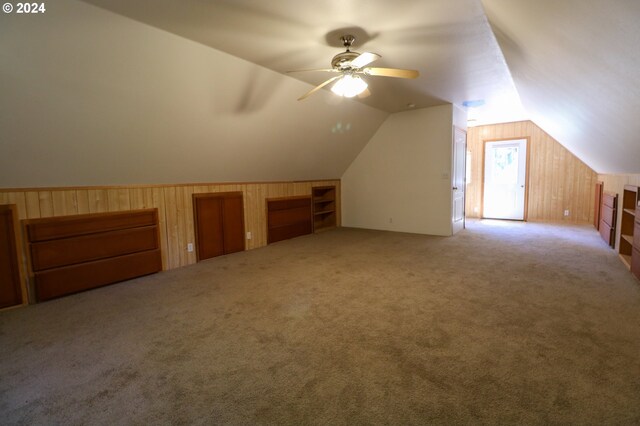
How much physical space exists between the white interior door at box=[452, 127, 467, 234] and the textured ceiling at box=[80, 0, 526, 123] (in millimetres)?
1838

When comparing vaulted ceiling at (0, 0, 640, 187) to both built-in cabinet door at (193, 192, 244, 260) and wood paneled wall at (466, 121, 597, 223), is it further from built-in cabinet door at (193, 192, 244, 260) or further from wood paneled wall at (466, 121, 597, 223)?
wood paneled wall at (466, 121, 597, 223)

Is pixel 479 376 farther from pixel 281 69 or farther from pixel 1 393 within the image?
pixel 281 69

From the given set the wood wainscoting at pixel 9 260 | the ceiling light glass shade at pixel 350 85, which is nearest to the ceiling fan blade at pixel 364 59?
the ceiling light glass shade at pixel 350 85

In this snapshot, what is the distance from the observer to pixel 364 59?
2.46m

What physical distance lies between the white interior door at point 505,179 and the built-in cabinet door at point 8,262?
29.1 feet

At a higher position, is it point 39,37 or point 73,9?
point 73,9

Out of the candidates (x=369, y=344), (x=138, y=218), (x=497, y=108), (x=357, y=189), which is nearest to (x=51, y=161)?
(x=138, y=218)

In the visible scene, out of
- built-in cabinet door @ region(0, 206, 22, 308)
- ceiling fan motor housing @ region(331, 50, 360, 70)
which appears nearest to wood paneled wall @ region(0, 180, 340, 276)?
built-in cabinet door @ region(0, 206, 22, 308)

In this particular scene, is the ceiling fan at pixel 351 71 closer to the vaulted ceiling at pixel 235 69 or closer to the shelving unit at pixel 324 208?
the vaulted ceiling at pixel 235 69

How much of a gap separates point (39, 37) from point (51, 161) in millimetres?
1263

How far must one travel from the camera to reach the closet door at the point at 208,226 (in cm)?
450

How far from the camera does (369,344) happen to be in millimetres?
2145

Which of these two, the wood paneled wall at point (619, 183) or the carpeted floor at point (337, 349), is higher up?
the wood paneled wall at point (619, 183)

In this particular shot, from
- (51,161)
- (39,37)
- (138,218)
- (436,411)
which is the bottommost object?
(436,411)
